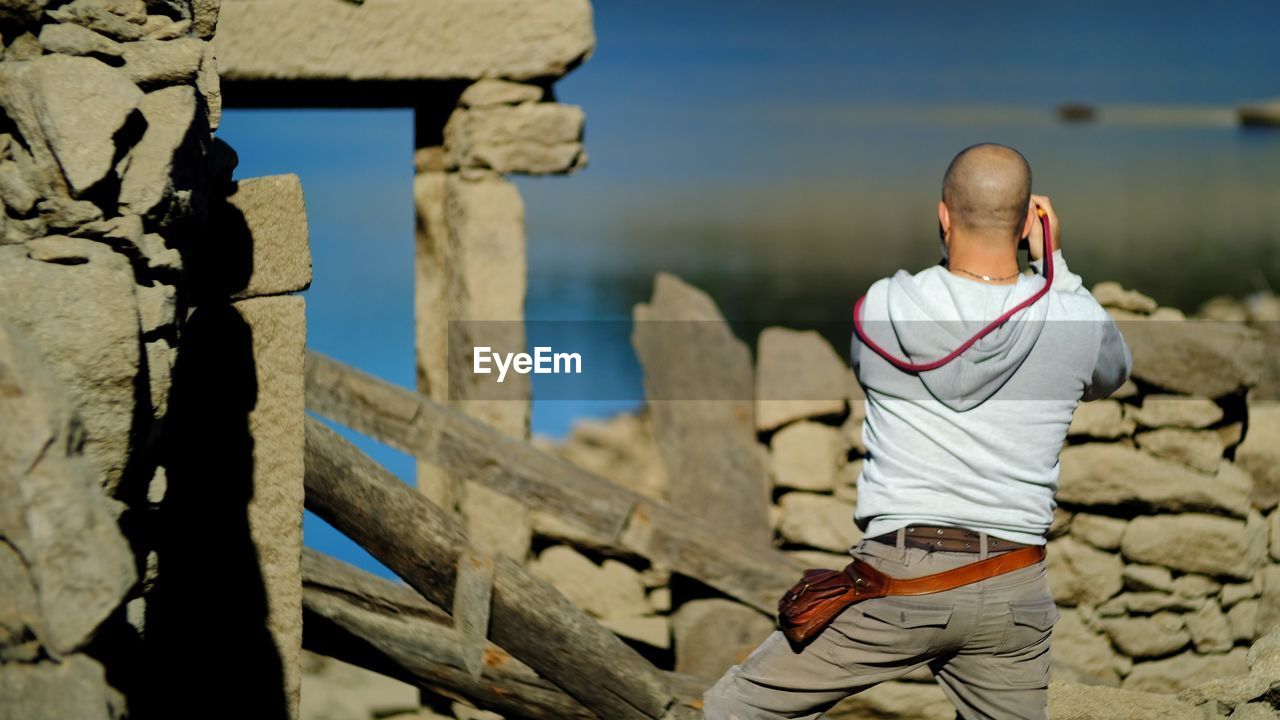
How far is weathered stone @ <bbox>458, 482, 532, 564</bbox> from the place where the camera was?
5.16m

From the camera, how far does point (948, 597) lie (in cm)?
248

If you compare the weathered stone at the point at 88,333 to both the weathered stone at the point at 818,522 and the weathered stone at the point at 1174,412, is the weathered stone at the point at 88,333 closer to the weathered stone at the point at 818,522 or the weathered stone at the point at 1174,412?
the weathered stone at the point at 818,522

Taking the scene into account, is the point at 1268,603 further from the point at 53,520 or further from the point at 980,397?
the point at 53,520

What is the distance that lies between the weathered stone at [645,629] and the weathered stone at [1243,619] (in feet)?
7.63

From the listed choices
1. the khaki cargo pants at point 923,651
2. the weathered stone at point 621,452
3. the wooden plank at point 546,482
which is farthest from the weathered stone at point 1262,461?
the khaki cargo pants at point 923,651

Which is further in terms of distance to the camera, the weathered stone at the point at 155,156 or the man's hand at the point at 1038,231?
the man's hand at the point at 1038,231

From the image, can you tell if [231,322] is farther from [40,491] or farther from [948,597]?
[948,597]

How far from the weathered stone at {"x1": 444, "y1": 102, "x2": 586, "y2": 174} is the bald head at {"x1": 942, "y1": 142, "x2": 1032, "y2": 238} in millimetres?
2872

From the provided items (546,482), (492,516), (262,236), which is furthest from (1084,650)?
(262,236)

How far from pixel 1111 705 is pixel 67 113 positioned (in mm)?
2711

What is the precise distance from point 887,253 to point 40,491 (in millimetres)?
11137

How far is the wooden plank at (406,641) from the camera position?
12.1 ft

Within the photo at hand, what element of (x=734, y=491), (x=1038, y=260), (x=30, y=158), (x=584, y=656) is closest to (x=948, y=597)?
(x=1038, y=260)

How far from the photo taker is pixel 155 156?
7.03ft
